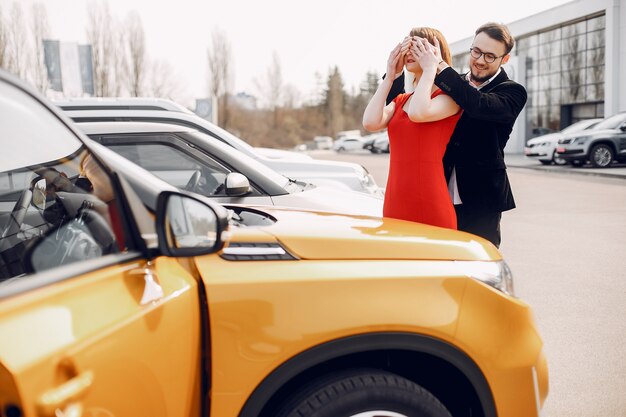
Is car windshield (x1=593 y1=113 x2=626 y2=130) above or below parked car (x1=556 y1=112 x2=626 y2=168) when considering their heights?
above

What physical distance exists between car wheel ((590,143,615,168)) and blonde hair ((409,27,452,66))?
18340mm

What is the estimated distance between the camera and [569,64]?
36562 millimetres

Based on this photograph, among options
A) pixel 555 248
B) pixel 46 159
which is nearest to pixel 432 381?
pixel 46 159

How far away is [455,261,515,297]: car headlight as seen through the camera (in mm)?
2271

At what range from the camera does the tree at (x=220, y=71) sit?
59000 mm

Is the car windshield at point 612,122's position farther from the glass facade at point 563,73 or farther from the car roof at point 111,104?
the glass facade at point 563,73

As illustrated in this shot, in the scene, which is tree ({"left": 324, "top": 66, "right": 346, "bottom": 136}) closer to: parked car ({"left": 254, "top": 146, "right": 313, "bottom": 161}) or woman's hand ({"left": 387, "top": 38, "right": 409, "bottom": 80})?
parked car ({"left": 254, "top": 146, "right": 313, "bottom": 161})

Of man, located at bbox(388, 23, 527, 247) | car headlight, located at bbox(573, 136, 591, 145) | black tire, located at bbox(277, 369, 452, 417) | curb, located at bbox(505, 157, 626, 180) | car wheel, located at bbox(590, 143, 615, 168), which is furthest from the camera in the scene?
car headlight, located at bbox(573, 136, 591, 145)

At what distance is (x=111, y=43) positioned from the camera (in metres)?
36.2

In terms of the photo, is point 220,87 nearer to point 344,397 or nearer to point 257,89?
point 257,89

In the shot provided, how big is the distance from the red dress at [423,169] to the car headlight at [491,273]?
3.45 feet

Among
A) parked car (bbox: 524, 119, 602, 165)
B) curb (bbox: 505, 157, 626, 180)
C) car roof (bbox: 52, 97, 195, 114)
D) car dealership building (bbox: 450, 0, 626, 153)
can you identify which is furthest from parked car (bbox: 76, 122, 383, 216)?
car dealership building (bbox: 450, 0, 626, 153)

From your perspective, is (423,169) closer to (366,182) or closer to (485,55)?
(485,55)

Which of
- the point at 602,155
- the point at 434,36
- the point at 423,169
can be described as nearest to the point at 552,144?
A: the point at 602,155
